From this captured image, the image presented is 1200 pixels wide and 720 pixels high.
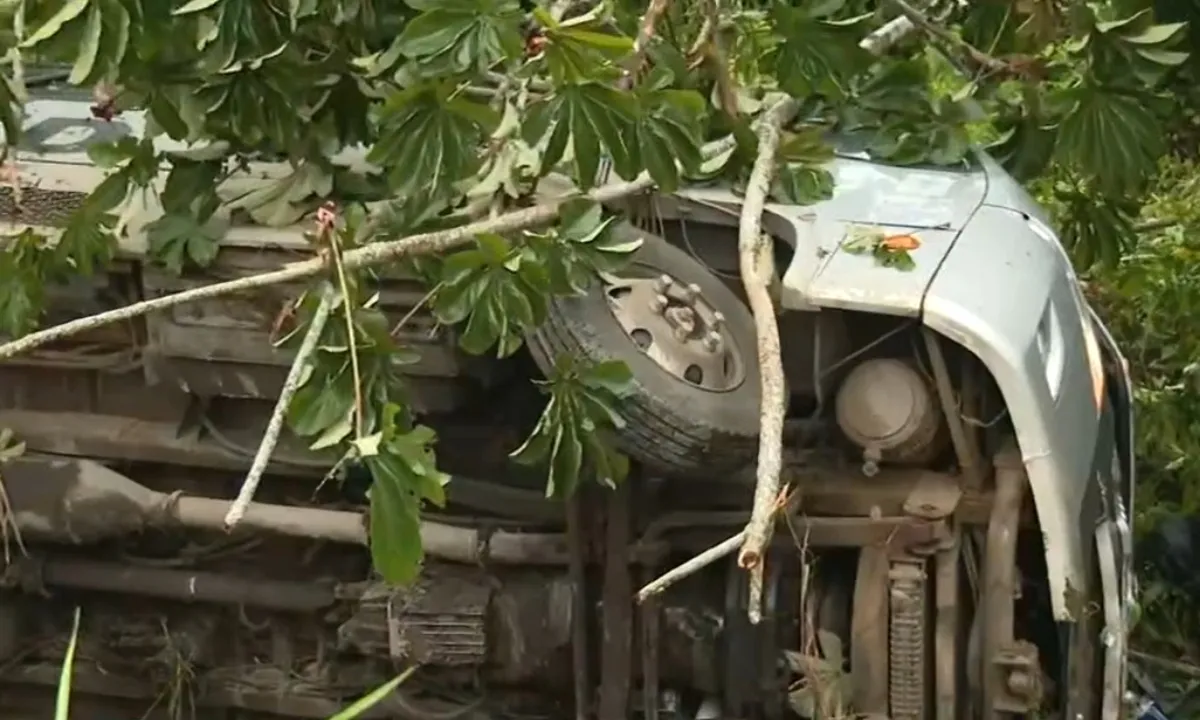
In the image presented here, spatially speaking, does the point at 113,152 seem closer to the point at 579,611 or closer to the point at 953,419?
the point at 579,611

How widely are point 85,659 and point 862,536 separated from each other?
5.24 feet

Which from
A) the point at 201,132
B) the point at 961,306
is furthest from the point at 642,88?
the point at 201,132

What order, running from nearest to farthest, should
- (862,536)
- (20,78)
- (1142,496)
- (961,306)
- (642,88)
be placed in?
(642,88) < (961,306) < (862,536) < (20,78) < (1142,496)

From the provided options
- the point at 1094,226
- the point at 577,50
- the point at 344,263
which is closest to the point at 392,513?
the point at 344,263

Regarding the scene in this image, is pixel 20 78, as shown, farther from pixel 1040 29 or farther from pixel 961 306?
pixel 1040 29

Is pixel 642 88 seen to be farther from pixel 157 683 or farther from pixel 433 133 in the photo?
pixel 157 683

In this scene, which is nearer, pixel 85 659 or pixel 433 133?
pixel 433 133

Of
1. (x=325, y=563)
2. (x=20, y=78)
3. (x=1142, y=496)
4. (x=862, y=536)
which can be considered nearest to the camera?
(x=862, y=536)

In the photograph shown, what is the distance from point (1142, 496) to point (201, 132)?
10.4 feet

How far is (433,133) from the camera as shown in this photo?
8.06 feet

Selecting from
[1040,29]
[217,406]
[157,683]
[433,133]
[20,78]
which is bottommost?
[157,683]

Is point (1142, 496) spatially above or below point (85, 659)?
above

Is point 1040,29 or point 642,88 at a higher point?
point 1040,29

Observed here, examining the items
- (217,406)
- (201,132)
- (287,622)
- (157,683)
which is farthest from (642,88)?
(157,683)
